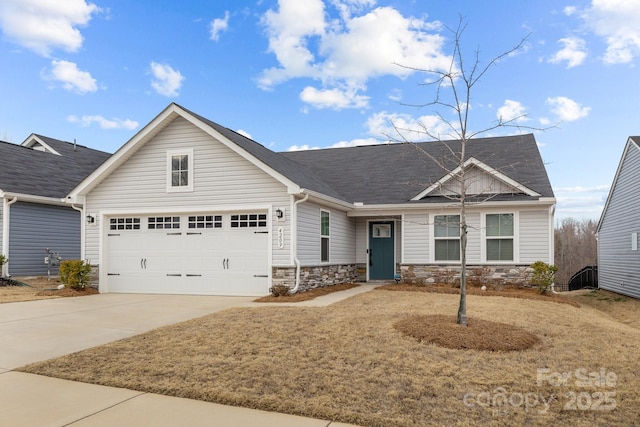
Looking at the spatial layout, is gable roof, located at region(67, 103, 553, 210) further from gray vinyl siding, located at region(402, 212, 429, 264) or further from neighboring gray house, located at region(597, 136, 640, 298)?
neighboring gray house, located at region(597, 136, 640, 298)

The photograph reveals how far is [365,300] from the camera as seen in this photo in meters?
10.8

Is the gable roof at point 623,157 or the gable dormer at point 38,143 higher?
the gable dormer at point 38,143

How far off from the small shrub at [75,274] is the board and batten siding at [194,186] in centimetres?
58

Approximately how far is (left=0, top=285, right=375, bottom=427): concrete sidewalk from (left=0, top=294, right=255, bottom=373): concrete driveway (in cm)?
→ 1

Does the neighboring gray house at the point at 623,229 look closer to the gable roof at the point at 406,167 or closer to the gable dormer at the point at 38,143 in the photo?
the gable roof at the point at 406,167

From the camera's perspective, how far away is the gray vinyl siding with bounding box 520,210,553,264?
540 inches

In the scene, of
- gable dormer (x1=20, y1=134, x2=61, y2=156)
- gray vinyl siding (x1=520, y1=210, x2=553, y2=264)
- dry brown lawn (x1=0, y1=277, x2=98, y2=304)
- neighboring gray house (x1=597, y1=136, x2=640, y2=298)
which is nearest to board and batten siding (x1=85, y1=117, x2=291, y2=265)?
dry brown lawn (x1=0, y1=277, x2=98, y2=304)

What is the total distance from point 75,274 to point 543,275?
13083 millimetres

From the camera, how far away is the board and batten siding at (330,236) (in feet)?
41.2

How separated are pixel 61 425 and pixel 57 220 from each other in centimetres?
1596

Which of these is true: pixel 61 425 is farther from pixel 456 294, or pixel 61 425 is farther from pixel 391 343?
pixel 456 294

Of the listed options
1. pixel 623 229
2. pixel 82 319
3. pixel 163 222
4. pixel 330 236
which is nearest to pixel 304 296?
pixel 330 236

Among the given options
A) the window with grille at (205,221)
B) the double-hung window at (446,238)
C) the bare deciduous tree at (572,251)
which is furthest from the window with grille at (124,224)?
the bare deciduous tree at (572,251)

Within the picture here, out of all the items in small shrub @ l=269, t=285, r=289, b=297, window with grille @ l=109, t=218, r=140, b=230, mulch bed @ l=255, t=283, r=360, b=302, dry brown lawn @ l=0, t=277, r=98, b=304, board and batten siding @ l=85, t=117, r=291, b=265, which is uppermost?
board and batten siding @ l=85, t=117, r=291, b=265
